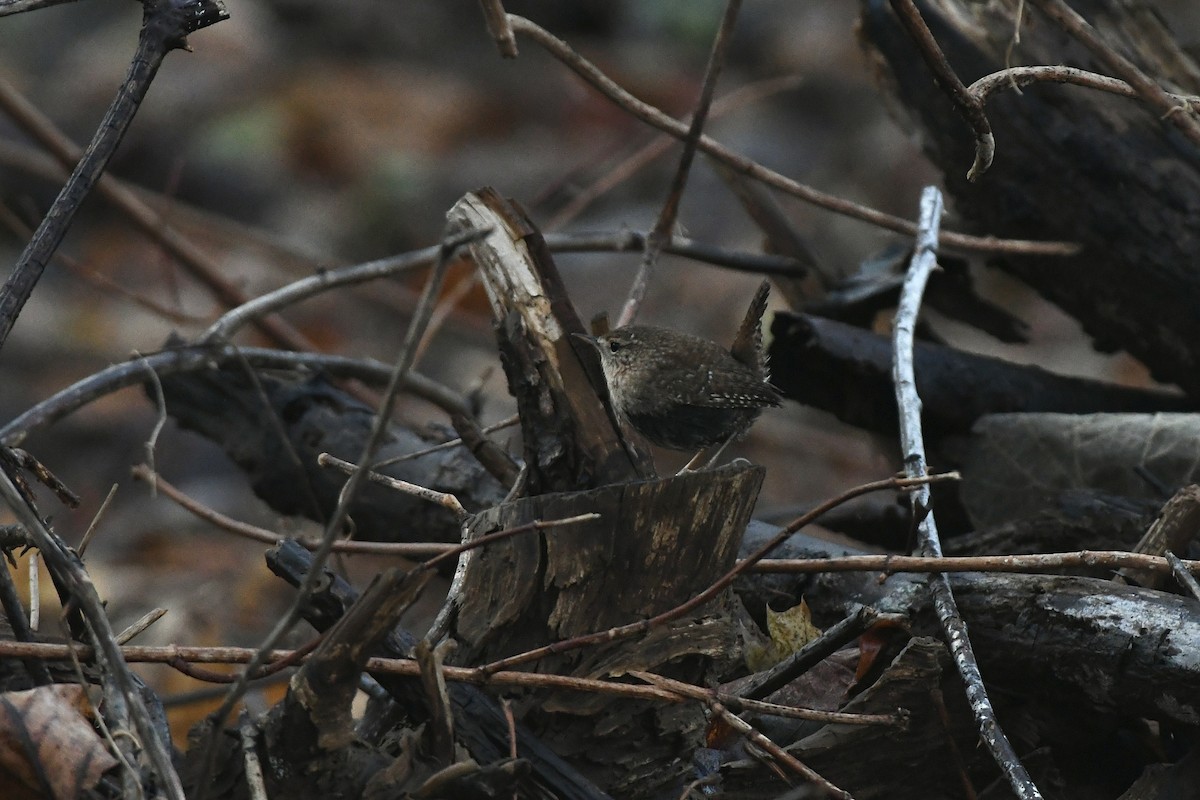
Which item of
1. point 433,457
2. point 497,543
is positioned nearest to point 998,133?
point 433,457

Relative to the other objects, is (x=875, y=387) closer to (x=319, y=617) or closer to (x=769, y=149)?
(x=319, y=617)

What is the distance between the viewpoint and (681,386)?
360 centimetres

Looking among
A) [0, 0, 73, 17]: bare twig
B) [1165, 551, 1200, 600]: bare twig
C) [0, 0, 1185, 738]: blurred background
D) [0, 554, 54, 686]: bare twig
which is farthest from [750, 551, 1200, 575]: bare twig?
[0, 0, 1185, 738]: blurred background

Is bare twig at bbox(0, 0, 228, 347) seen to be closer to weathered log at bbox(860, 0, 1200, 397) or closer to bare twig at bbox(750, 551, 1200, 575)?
bare twig at bbox(750, 551, 1200, 575)

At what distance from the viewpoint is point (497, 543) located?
8.21ft

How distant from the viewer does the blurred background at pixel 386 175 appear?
8352 mm

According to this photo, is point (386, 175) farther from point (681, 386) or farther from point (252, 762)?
point (252, 762)

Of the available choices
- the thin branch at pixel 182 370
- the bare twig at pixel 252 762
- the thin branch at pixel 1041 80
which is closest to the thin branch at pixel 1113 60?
the thin branch at pixel 1041 80

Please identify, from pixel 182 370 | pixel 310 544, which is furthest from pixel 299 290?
pixel 310 544

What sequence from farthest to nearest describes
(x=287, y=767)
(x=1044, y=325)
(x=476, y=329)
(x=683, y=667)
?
(x=1044, y=325)
(x=476, y=329)
(x=683, y=667)
(x=287, y=767)

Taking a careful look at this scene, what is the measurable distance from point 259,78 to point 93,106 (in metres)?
1.70

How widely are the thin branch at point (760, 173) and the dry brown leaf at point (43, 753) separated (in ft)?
7.48

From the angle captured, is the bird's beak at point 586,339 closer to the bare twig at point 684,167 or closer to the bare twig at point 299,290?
the bare twig at point 299,290

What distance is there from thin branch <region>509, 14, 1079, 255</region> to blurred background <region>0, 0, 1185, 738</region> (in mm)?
2961
